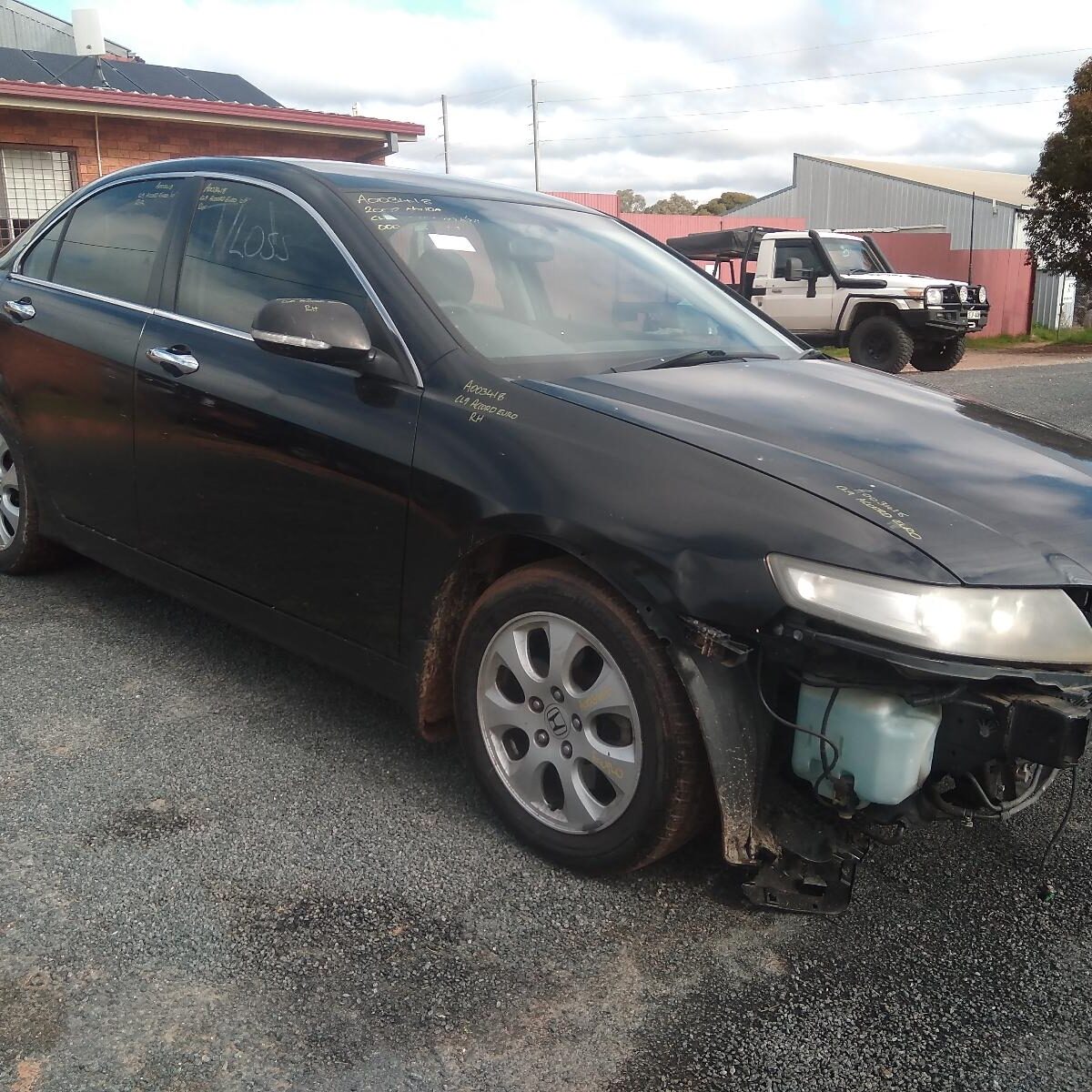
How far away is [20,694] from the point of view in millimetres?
3621

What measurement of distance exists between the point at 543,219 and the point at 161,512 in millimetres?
1543

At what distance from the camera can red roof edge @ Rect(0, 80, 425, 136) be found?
46.0 ft

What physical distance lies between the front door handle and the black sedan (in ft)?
0.05

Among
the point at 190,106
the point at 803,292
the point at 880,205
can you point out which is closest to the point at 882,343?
the point at 803,292

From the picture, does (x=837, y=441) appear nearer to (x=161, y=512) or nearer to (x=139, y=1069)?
(x=139, y=1069)

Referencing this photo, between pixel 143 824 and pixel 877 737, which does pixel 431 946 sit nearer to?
pixel 143 824

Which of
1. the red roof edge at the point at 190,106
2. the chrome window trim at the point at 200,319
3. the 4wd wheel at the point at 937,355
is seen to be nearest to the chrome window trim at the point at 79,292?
the chrome window trim at the point at 200,319

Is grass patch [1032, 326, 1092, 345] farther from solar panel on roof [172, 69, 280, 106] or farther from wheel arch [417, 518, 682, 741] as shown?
wheel arch [417, 518, 682, 741]

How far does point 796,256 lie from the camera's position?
16266 millimetres

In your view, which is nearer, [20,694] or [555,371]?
[555,371]

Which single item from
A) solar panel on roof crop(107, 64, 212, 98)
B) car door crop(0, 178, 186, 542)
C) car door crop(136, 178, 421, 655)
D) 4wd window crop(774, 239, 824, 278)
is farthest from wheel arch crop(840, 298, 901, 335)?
car door crop(136, 178, 421, 655)

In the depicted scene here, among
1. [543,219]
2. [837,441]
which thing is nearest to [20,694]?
[543,219]

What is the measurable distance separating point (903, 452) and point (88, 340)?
275 centimetres

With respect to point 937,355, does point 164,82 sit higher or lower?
higher
